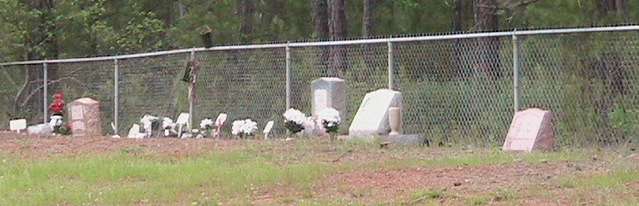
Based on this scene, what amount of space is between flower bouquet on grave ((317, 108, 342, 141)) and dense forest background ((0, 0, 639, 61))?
3.93 metres

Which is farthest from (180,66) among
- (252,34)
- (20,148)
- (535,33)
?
(252,34)

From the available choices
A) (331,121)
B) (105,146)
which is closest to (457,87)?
(331,121)

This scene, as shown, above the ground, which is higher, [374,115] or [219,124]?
[374,115]

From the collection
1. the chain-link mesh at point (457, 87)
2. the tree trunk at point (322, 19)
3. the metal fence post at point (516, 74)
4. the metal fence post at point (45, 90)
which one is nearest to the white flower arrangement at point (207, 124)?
the chain-link mesh at point (457, 87)

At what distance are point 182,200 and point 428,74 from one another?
291 inches

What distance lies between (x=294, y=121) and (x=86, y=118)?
5.43m

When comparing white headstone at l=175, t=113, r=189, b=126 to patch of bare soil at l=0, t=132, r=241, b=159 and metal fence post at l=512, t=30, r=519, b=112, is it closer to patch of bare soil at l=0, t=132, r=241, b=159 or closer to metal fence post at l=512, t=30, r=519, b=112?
patch of bare soil at l=0, t=132, r=241, b=159

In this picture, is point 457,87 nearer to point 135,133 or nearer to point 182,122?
point 182,122

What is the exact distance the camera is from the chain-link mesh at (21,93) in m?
21.9

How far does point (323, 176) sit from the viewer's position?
10.4 m

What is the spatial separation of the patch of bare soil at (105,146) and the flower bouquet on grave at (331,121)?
117 centimetres

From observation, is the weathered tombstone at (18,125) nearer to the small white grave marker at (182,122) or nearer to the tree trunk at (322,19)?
the small white grave marker at (182,122)

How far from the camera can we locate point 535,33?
44.2 ft

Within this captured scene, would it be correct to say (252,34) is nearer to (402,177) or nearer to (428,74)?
(428,74)
